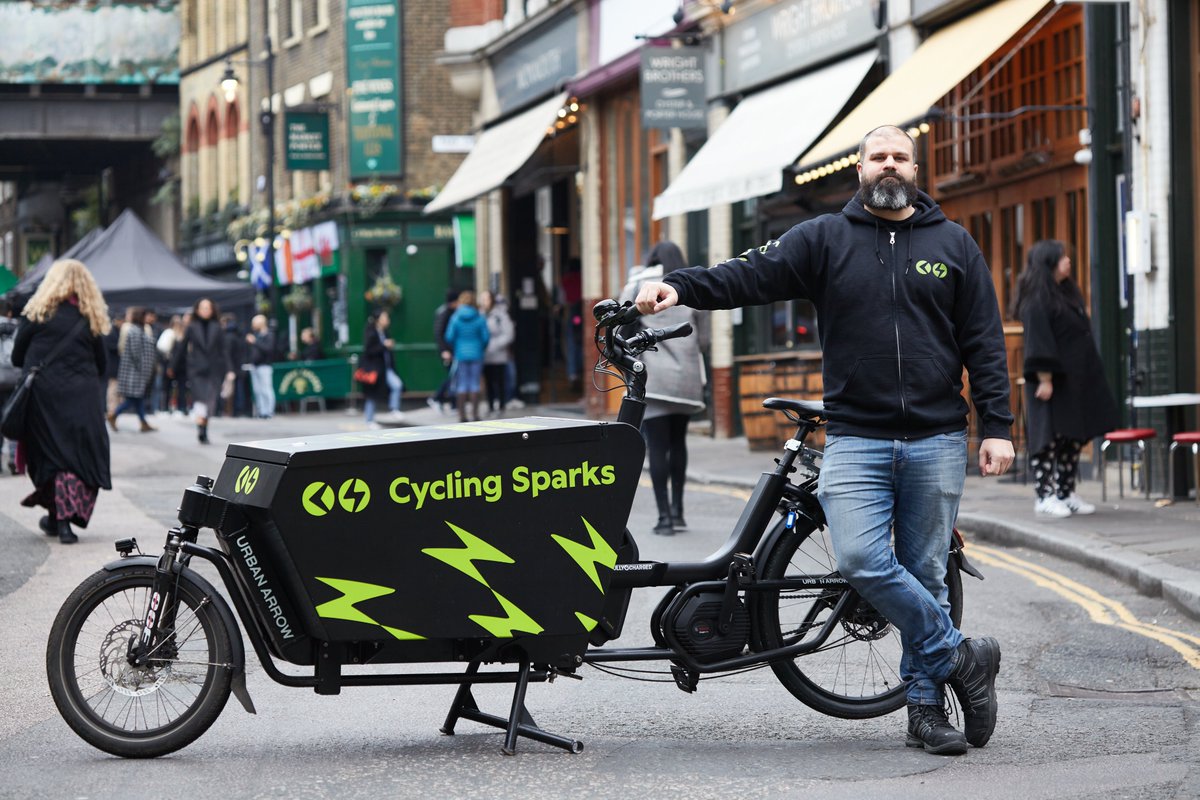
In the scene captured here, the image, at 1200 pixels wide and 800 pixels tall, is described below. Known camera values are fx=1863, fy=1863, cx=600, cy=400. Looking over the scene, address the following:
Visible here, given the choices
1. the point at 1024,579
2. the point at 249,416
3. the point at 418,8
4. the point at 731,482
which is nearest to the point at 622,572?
the point at 1024,579

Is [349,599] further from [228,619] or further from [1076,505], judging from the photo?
[1076,505]

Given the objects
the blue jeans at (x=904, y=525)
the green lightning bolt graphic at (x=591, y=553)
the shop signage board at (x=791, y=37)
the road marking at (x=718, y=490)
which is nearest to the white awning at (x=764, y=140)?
the shop signage board at (x=791, y=37)

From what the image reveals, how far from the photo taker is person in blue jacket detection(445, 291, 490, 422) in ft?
80.8

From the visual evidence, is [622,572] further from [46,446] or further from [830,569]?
[46,446]

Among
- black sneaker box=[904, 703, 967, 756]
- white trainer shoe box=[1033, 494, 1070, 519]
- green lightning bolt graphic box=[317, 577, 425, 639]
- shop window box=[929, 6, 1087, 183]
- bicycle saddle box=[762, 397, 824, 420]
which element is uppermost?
shop window box=[929, 6, 1087, 183]

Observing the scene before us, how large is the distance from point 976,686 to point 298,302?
33850 millimetres

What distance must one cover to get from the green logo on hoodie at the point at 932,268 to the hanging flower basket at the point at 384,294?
31.2 metres

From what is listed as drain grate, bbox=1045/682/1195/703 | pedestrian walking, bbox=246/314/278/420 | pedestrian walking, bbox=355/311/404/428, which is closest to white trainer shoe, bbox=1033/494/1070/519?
drain grate, bbox=1045/682/1195/703

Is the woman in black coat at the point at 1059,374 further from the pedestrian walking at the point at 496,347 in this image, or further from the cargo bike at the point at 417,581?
the pedestrian walking at the point at 496,347

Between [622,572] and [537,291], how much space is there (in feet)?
85.5

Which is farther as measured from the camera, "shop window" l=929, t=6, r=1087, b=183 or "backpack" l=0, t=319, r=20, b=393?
"backpack" l=0, t=319, r=20, b=393

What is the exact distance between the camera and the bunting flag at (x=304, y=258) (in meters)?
38.6

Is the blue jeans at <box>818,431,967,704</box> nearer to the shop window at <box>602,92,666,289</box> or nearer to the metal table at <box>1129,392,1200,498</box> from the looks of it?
the metal table at <box>1129,392,1200,498</box>

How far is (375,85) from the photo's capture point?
36688 millimetres
